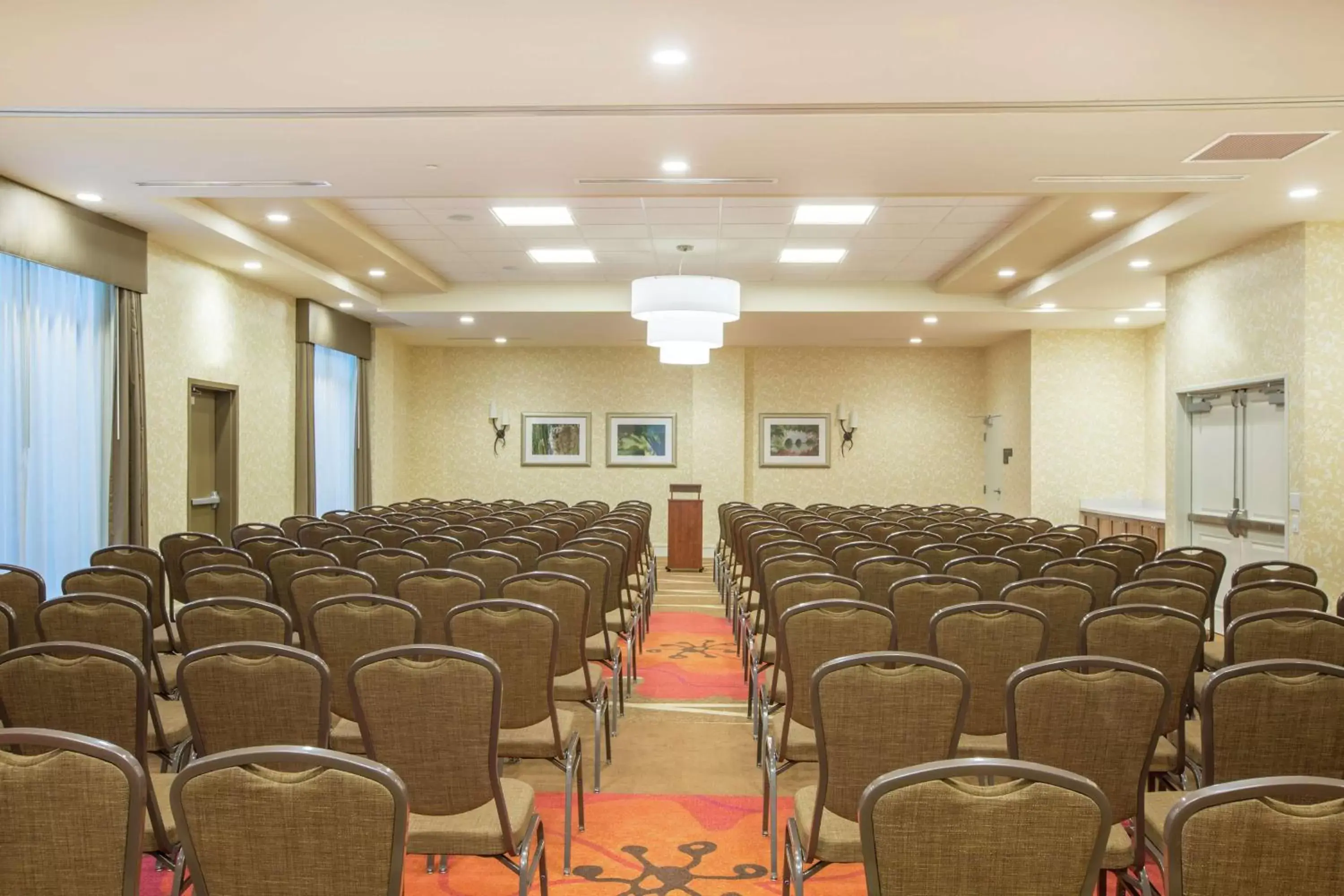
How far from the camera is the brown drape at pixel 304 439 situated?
12648 millimetres

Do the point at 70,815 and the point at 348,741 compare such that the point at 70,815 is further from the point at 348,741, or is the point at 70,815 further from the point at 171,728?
the point at 171,728

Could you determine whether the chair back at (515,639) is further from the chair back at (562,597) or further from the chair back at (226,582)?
the chair back at (226,582)

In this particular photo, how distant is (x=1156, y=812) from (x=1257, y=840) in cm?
137

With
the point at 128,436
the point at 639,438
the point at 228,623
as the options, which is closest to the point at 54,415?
the point at 128,436

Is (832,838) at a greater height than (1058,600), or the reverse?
(1058,600)

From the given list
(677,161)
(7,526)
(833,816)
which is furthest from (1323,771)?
(7,526)

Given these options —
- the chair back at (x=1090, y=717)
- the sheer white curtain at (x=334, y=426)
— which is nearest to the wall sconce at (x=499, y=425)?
the sheer white curtain at (x=334, y=426)

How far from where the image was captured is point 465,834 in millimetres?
2934

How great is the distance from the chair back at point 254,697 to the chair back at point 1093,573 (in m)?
4.04

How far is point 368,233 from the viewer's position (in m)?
10.5

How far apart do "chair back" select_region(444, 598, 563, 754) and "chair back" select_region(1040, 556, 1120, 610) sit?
3.09 m

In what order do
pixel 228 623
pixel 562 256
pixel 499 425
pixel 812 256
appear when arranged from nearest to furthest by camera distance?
pixel 228 623, pixel 812 256, pixel 562 256, pixel 499 425

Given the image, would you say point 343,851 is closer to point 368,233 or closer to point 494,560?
point 494,560

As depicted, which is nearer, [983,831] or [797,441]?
[983,831]
